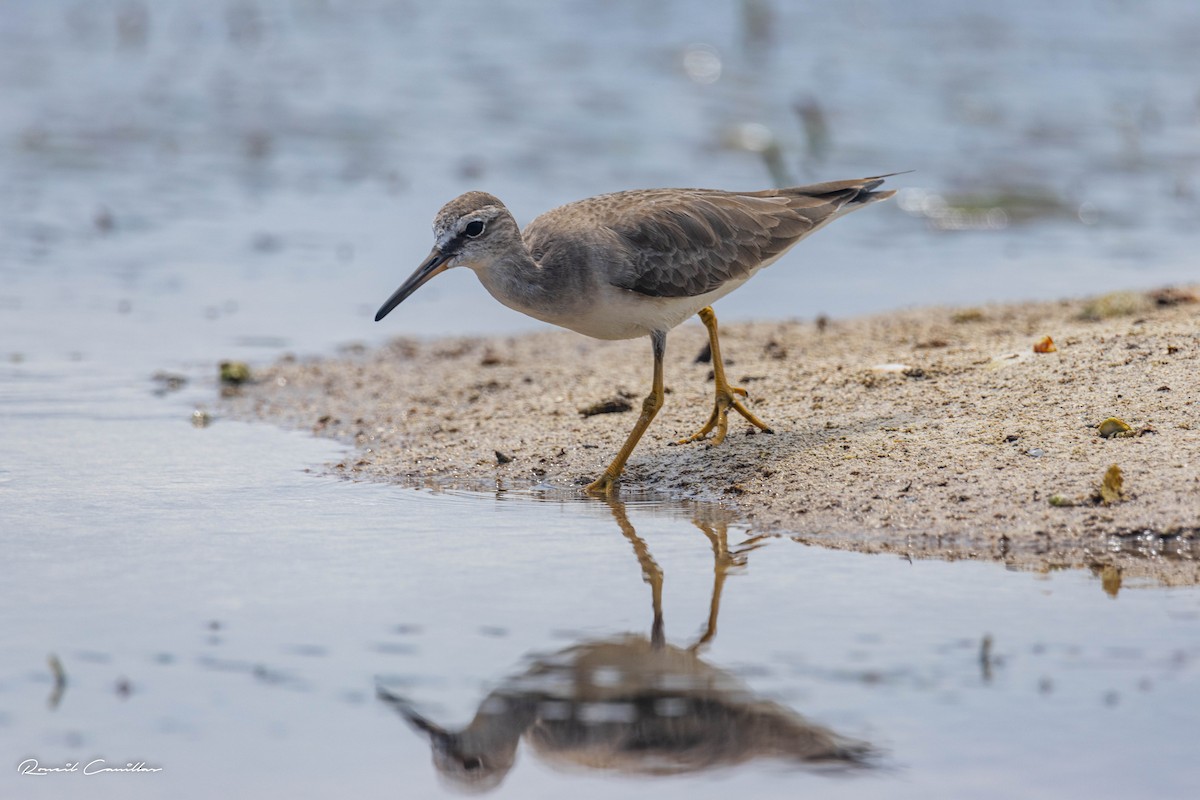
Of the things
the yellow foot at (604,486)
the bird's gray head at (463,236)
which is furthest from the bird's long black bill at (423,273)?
the yellow foot at (604,486)

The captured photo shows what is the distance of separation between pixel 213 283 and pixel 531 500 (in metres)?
5.37

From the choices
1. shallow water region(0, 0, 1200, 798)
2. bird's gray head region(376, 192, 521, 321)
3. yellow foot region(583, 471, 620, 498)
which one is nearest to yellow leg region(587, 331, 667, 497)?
yellow foot region(583, 471, 620, 498)

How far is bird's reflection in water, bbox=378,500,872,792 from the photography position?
4.00 m

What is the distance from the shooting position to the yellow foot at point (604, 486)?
21.5ft

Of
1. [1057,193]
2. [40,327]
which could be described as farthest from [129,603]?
[1057,193]

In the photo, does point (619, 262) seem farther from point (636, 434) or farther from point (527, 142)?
point (527, 142)

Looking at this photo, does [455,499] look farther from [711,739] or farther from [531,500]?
[711,739]

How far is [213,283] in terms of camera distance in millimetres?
10883

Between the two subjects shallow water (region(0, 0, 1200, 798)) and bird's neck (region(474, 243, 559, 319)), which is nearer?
shallow water (region(0, 0, 1200, 798))

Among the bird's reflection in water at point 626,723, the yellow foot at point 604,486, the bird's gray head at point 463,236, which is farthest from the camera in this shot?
the bird's gray head at point 463,236

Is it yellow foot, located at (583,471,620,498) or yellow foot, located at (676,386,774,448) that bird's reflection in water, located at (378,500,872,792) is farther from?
yellow foot, located at (676,386,774,448)

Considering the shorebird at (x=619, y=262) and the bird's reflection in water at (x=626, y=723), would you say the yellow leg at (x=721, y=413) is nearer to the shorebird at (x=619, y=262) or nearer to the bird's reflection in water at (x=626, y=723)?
the shorebird at (x=619, y=262)

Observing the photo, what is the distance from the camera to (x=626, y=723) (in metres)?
4.21

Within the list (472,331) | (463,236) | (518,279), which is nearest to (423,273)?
(463,236)
